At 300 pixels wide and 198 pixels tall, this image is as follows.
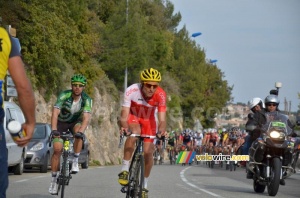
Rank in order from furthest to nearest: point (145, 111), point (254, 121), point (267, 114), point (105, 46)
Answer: point (105, 46) → point (254, 121) → point (267, 114) → point (145, 111)

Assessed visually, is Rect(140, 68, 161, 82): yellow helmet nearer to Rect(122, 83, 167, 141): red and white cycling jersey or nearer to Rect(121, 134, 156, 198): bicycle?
Rect(122, 83, 167, 141): red and white cycling jersey

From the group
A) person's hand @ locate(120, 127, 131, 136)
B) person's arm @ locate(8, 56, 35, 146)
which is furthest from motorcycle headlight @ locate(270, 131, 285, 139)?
person's arm @ locate(8, 56, 35, 146)

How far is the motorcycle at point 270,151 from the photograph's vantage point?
51.8 ft

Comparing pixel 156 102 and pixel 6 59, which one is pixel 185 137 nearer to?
pixel 156 102

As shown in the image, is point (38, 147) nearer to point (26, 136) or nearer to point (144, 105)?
point (144, 105)

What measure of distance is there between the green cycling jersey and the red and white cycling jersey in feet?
4.67

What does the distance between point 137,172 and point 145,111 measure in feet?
3.65

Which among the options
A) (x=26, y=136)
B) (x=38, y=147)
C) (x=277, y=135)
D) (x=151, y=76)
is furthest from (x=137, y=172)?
(x=38, y=147)

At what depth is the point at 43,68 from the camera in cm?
3941

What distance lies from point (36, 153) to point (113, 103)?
104 feet

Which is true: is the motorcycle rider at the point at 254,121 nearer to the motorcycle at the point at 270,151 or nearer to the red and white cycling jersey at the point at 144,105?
the motorcycle at the point at 270,151

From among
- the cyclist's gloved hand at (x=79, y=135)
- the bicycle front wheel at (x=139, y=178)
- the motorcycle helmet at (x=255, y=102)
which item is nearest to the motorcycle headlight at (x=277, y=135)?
the motorcycle helmet at (x=255, y=102)

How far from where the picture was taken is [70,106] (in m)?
13.0

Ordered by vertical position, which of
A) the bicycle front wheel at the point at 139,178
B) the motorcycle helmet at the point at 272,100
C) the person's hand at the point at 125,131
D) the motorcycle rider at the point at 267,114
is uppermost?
the motorcycle helmet at the point at 272,100
